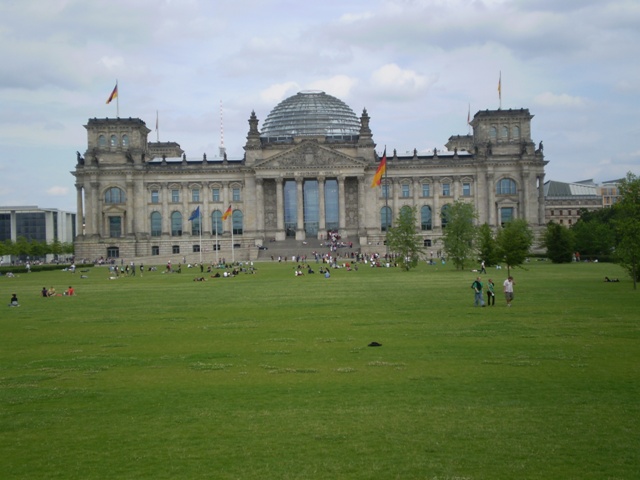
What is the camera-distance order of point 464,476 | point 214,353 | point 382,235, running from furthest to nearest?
point 382,235 < point 214,353 < point 464,476

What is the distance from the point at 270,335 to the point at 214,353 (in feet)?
13.4

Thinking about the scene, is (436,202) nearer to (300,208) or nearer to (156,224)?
(300,208)

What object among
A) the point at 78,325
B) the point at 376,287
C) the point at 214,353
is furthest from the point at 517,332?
the point at 376,287

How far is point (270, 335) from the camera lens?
27.8 metres

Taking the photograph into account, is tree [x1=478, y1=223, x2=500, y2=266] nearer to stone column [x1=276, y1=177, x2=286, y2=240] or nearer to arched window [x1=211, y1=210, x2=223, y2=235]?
stone column [x1=276, y1=177, x2=286, y2=240]

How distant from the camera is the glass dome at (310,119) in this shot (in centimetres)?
15850

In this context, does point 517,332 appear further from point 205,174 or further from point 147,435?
point 205,174

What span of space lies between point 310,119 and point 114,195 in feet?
143

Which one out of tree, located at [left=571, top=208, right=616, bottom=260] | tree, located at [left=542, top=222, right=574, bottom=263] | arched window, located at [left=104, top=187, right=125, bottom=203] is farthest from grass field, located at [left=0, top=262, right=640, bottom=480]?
arched window, located at [left=104, top=187, right=125, bottom=203]

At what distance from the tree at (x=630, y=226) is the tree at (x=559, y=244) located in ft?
124

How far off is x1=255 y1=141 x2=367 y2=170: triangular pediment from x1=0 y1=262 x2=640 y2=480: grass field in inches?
4153

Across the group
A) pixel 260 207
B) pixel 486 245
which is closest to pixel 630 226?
pixel 486 245

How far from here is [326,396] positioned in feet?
57.9

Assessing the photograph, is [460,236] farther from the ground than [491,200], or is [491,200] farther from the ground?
[491,200]
